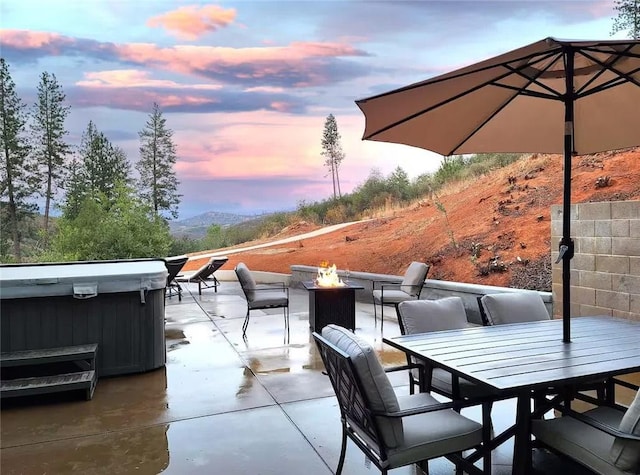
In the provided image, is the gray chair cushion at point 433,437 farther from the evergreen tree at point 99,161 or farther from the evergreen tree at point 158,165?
the evergreen tree at point 158,165

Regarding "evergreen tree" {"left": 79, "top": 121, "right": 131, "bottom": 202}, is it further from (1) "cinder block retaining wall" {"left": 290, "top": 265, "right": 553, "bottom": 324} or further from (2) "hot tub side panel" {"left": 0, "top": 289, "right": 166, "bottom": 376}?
(2) "hot tub side panel" {"left": 0, "top": 289, "right": 166, "bottom": 376}

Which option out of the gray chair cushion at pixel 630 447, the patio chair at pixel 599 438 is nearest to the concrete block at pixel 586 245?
the patio chair at pixel 599 438

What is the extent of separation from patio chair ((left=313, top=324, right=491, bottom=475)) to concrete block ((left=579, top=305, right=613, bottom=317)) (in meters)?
3.25

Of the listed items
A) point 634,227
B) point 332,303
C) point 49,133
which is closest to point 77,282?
point 332,303

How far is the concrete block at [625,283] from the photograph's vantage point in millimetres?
4456

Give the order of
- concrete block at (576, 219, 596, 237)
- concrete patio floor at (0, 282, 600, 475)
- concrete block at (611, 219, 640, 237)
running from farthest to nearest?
1. concrete block at (576, 219, 596, 237)
2. concrete block at (611, 219, 640, 237)
3. concrete patio floor at (0, 282, 600, 475)

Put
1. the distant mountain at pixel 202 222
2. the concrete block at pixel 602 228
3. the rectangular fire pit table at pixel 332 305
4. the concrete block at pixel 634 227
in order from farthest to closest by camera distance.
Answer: the distant mountain at pixel 202 222, the rectangular fire pit table at pixel 332 305, the concrete block at pixel 602 228, the concrete block at pixel 634 227

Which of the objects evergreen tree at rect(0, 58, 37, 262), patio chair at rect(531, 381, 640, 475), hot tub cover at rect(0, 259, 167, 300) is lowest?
patio chair at rect(531, 381, 640, 475)

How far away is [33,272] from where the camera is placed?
4.45 m

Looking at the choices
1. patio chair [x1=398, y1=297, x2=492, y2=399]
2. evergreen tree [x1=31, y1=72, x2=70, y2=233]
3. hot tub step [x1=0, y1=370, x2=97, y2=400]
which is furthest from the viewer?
evergreen tree [x1=31, y1=72, x2=70, y2=233]

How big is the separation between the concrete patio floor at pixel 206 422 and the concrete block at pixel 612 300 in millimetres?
1980

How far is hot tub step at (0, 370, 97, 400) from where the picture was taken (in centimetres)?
356

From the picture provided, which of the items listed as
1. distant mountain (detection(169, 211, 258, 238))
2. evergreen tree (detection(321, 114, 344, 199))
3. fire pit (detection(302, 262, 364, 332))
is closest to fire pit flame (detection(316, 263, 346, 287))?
fire pit (detection(302, 262, 364, 332))

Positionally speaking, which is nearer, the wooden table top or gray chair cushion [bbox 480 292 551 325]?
the wooden table top
